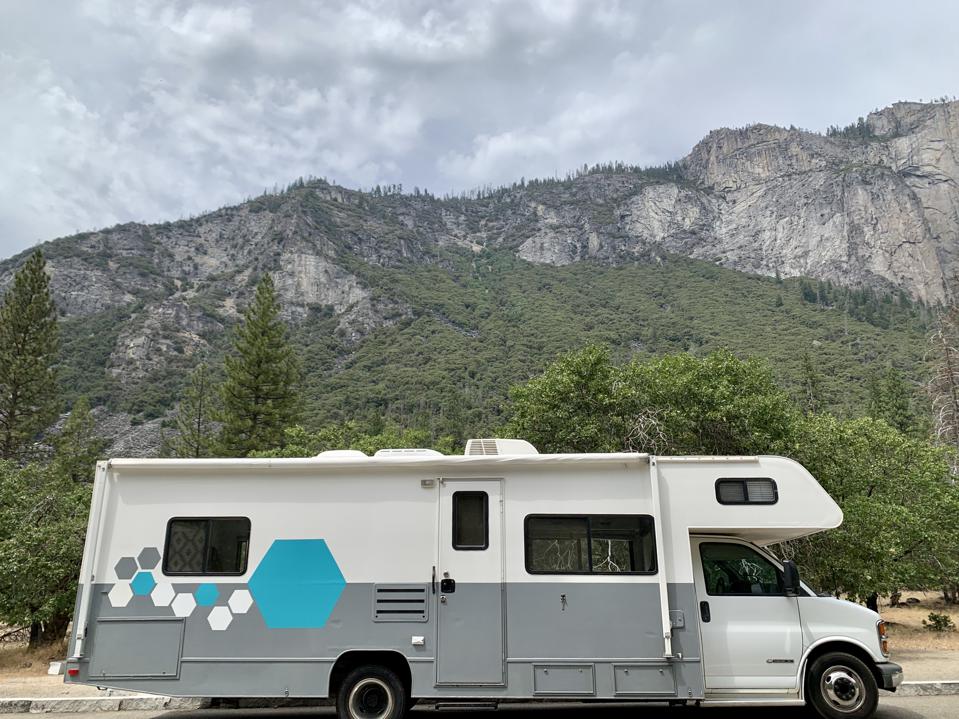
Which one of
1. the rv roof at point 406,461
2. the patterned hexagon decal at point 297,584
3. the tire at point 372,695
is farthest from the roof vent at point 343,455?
the tire at point 372,695

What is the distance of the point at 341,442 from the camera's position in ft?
A: 133

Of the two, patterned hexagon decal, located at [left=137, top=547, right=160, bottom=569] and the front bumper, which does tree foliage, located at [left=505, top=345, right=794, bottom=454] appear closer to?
the front bumper

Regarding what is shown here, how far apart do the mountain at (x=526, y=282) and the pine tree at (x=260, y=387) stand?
106ft

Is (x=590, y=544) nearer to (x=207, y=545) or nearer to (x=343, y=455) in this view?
(x=343, y=455)

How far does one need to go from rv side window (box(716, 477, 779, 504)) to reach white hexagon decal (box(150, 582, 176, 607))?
6354 mm

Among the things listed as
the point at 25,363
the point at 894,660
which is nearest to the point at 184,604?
the point at 894,660

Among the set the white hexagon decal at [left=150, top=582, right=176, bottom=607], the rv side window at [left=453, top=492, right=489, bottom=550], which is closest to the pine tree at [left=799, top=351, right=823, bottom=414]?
the rv side window at [left=453, top=492, right=489, bottom=550]

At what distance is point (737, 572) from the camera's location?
7.34 metres

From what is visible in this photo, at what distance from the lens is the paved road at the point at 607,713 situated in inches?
301

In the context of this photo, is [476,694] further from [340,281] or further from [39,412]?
[340,281]

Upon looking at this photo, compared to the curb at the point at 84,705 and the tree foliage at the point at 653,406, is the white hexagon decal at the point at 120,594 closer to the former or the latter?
the curb at the point at 84,705

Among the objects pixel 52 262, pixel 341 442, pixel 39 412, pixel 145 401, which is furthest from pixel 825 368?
→ pixel 52 262

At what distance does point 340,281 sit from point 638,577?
13971 cm

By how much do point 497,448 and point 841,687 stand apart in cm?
473
